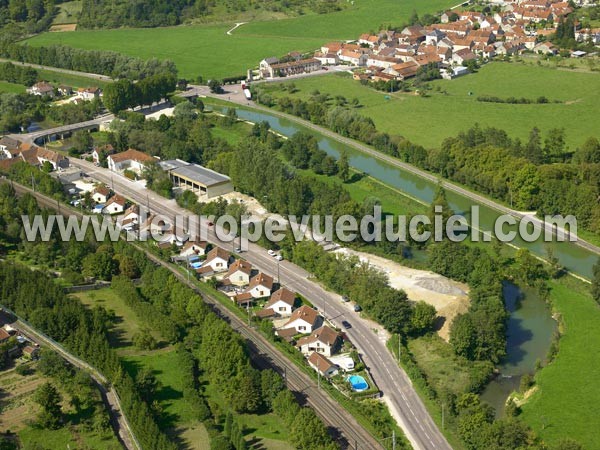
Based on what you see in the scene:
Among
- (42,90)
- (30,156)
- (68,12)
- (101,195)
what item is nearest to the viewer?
(101,195)

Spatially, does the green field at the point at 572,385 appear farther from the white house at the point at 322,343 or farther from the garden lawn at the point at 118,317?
the garden lawn at the point at 118,317

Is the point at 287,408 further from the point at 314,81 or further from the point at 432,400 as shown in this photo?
A: the point at 314,81

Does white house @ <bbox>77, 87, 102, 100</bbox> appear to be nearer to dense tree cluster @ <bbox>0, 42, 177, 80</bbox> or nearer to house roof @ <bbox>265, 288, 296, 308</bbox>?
dense tree cluster @ <bbox>0, 42, 177, 80</bbox>

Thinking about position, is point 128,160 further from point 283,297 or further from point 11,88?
point 11,88

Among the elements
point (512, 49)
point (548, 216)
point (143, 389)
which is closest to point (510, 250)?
point (548, 216)

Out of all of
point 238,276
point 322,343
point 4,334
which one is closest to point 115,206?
point 238,276

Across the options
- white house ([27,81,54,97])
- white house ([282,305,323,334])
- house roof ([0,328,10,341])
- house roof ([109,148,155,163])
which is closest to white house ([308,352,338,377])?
white house ([282,305,323,334])
